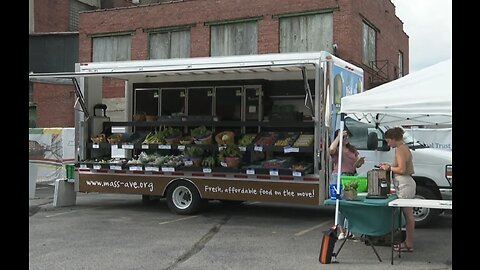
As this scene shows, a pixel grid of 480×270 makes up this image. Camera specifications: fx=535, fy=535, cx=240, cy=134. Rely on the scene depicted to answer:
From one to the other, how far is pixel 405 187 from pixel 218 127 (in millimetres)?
5124

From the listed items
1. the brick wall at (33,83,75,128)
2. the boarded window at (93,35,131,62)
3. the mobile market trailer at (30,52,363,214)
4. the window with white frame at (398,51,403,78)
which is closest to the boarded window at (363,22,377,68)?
the window with white frame at (398,51,403,78)

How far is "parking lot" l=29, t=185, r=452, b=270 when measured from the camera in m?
7.00

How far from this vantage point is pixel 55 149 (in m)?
17.7

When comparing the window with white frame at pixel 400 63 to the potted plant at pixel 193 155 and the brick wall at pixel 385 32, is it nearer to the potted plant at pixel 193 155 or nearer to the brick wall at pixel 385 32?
the brick wall at pixel 385 32

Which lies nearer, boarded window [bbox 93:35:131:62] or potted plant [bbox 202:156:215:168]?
potted plant [bbox 202:156:215:168]

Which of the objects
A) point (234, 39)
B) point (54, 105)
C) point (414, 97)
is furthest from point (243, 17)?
point (414, 97)

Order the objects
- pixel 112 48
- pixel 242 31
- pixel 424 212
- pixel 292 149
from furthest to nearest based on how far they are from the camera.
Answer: pixel 112 48, pixel 242 31, pixel 292 149, pixel 424 212

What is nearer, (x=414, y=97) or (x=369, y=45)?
(x=414, y=97)

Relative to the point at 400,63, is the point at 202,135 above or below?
below

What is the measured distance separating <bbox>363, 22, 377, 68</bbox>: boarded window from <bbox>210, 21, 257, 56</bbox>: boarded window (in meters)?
4.47

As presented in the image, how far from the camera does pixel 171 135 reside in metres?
11.4

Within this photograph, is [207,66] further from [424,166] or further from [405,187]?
[405,187]

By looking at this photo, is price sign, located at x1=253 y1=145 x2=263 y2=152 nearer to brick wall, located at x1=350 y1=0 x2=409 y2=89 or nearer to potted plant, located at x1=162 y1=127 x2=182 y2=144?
potted plant, located at x1=162 y1=127 x2=182 y2=144

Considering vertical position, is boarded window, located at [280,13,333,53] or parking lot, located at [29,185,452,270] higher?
boarded window, located at [280,13,333,53]
